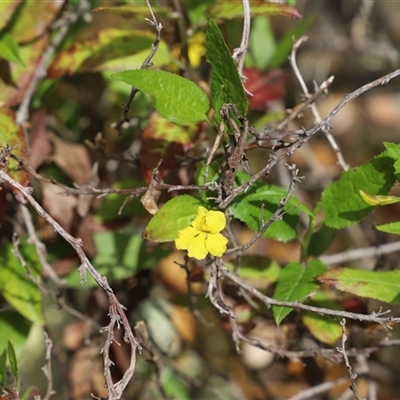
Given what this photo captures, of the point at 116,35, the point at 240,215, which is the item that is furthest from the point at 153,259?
the point at 116,35

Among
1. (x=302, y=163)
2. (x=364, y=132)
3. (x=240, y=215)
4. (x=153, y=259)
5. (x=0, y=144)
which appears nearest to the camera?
(x=240, y=215)

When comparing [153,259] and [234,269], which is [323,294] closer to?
[234,269]

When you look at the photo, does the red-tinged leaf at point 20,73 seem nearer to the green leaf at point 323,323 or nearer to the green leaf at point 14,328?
the green leaf at point 14,328

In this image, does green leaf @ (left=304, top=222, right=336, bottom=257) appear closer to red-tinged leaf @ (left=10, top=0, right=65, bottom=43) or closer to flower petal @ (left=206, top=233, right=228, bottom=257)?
flower petal @ (left=206, top=233, right=228, bottom=257)

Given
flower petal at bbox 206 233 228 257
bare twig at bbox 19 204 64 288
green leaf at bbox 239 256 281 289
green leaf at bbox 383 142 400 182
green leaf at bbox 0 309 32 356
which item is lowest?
green leaf at bbox 0 309 32 356

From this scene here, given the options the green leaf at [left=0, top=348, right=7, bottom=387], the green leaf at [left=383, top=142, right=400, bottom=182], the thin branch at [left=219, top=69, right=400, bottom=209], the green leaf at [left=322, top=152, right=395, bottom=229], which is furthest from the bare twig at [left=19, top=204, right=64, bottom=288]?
the green leaf at [left=383, top=142, right=400, bottom=182]

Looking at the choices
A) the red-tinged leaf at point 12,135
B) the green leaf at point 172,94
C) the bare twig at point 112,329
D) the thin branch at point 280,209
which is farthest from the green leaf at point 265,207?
the red-tinged leaf at point 12,135
